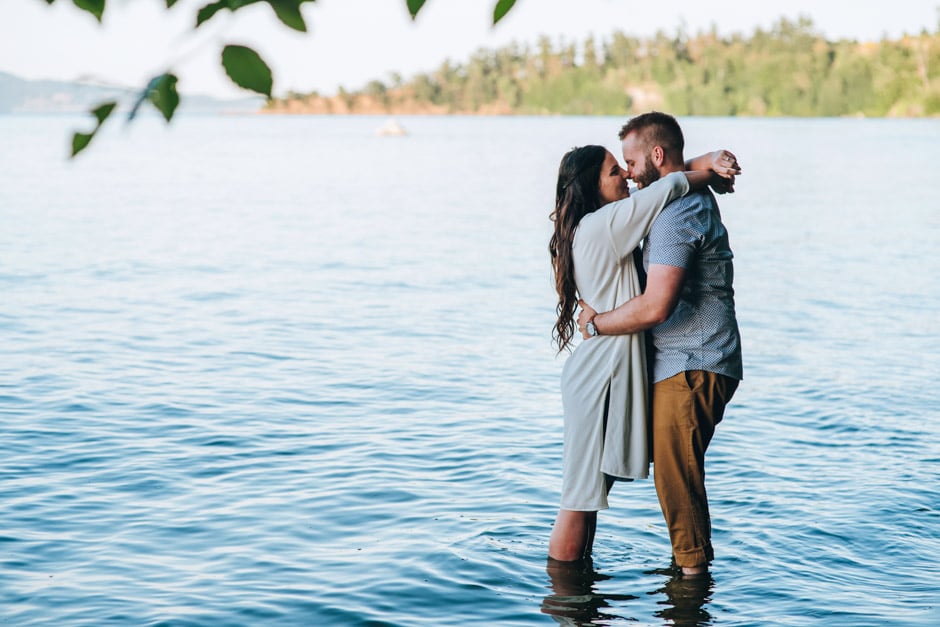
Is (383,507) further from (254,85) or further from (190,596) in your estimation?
(254,85)

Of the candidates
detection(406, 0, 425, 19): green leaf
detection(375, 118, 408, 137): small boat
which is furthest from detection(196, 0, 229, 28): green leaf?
detection(375, 118, 408, 137): small boat

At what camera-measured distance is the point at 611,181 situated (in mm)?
5137

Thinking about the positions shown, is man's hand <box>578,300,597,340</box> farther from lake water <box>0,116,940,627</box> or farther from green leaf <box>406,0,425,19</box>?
green leaf <box>406,0,425,19</box>

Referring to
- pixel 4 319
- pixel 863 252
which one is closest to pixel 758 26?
pixel 863 252

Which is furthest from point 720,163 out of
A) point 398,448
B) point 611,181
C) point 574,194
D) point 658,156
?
point 398,448

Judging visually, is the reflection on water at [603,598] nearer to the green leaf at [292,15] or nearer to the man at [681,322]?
the man at [681,322]

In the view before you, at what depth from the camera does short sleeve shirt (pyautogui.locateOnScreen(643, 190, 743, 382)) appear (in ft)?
16.2

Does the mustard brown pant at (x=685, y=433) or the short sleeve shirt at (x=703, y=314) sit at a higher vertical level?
the short sleeve shirt at (x=703, y=314)

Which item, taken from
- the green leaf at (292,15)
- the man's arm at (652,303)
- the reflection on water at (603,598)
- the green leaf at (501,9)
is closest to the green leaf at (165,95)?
the green leaf at (292,15)

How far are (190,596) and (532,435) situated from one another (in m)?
4.07

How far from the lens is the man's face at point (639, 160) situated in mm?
5020

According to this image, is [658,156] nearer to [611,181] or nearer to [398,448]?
[611,181]

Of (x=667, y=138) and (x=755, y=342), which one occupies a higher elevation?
(x=667, y=138)

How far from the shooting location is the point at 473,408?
1040cm
